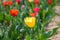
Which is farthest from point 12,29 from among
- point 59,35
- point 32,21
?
point 59,35

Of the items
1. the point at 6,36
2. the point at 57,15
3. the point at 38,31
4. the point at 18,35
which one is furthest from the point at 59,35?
the point at 57,15

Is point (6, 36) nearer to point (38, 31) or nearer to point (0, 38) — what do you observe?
point (0, 38)

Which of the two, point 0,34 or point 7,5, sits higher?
point 7,5

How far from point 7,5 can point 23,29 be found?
0.86m

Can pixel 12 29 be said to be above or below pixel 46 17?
below

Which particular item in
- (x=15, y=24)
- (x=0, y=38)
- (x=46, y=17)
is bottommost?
(x=0, y=38)

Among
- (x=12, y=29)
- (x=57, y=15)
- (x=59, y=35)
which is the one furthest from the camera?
(x=57, y=15)

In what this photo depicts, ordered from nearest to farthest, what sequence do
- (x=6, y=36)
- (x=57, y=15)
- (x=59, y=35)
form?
(x=6, y=36)
(x=59, y=35)
(x=57, y=15)

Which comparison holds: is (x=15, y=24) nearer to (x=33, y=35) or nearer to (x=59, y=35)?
(x=33, y=35)

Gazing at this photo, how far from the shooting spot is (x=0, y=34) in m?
2.76

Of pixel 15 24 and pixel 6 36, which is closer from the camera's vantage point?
pixel 6 36

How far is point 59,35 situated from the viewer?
324 centimetres

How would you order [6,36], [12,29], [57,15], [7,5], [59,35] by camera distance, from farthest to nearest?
1. [57,15]
2. [7,5]
3. [59,35]
4. [12,29]
5. [6,36]

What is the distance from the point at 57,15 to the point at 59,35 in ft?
3.80
